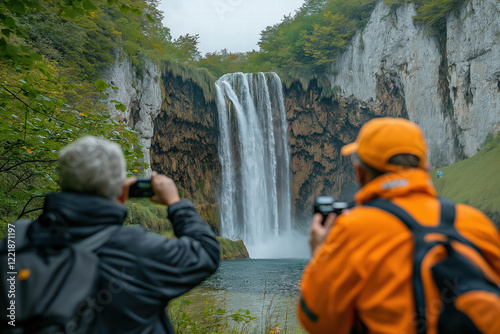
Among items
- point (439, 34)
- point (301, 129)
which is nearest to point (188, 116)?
point (301, 129)

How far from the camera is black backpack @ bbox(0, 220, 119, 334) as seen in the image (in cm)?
101

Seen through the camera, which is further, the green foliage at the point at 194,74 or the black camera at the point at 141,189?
the green foliage at the point at 194,74

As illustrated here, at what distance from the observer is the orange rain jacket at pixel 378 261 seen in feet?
3.51

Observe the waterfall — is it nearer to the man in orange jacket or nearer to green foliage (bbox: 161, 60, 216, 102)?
green foliage (bbox: 161, 60, 216, 102)

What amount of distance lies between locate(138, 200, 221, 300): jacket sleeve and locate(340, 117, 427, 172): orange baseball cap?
0.76 m

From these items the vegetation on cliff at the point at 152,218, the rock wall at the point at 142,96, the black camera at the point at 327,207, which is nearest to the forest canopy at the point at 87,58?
the rock wall at the point at 142,96

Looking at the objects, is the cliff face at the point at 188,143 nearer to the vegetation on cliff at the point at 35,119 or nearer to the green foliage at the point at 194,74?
the green foliage at the point at 194,74

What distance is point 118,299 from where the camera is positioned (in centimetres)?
121

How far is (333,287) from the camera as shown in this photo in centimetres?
113

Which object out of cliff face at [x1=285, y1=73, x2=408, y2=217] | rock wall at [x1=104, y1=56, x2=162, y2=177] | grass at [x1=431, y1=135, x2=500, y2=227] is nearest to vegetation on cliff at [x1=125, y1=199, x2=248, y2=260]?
rock wall at [x1=104, y1=56, x2=162, y2=177]

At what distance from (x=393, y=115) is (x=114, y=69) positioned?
69.7ft

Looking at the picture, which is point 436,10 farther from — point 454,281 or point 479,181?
point 454,281

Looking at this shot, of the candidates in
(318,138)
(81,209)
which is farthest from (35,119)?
(318,138)

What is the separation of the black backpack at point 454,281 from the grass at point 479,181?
70.6ft
